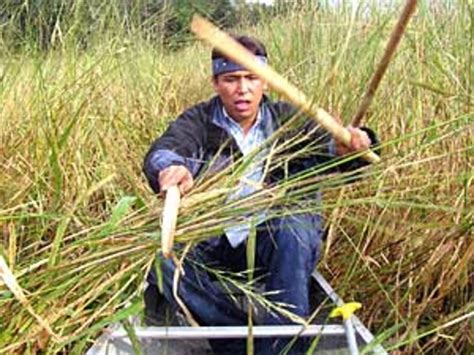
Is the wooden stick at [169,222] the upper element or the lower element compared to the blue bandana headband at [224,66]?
lower

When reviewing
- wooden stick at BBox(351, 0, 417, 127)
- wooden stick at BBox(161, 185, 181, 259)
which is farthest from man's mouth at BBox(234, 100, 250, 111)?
wooden stick at BBox(161, 185, 181, 259)

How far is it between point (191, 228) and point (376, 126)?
128 centimetres

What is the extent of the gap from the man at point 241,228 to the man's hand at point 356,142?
0.01m

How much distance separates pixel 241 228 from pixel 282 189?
33 cm

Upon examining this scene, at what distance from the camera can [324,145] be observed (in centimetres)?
178

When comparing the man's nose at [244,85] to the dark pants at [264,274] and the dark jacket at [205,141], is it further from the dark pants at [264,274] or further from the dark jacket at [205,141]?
the dark pants at [264,274]

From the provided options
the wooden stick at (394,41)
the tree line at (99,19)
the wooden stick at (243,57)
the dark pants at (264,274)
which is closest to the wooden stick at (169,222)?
the wooden stick at (243,57)

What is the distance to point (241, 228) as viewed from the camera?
1.74 m

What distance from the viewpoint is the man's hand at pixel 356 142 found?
5.19ft

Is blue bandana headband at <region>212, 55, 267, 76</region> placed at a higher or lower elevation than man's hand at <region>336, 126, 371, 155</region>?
higher

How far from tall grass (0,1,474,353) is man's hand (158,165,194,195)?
0.14ft

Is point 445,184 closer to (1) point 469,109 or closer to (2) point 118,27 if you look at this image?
(1) point 469,109

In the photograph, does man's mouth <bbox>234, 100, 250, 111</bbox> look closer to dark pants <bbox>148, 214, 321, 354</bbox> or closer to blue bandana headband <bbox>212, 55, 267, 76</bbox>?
blue bandana headband <bbox>212, 55, 267, 76</bbox>

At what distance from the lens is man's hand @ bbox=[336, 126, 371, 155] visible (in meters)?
1.58
